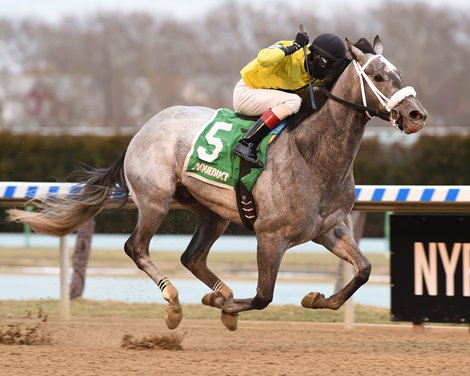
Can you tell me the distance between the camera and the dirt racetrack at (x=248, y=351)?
5.88 m

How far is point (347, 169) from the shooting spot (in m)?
6.62

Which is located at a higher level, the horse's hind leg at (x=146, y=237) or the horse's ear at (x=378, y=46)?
the horse's ear at (x=378, y=46)

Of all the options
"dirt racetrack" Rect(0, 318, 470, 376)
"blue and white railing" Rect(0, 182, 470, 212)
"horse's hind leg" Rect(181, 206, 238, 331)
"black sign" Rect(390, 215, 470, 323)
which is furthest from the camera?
"black sign" Rect(390, 215, 470, 323)

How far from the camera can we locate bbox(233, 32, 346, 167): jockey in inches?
264

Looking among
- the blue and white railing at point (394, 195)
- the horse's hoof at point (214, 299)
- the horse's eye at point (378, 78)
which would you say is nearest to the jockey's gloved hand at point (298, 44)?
the horse's eye at point (378, 78)

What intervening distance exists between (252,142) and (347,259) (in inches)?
38.1

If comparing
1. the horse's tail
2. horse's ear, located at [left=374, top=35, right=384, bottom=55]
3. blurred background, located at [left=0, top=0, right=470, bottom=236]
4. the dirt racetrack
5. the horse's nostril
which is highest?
blurred background, located at [left=0, top=0, right=470, bottom=236]

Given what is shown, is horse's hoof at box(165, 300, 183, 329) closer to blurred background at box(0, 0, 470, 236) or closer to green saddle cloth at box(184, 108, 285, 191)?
green saddle cloth at box(184, 108, 285, 191)

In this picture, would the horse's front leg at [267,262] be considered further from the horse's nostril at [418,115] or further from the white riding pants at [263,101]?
the horse's nostril at [418,115]

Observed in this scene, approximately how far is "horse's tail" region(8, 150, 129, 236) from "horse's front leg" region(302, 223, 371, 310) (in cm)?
157

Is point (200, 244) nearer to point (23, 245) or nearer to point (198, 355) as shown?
point (198, 355)

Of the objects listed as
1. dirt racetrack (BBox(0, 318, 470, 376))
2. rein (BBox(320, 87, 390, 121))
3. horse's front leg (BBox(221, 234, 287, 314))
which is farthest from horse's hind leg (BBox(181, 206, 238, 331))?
rein (BBox(320, 87, 390, 121))

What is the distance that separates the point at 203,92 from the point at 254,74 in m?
43.0

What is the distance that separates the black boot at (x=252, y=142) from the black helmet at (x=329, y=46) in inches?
22.0
